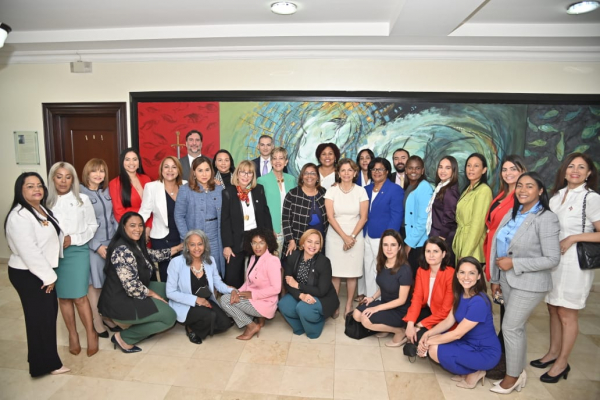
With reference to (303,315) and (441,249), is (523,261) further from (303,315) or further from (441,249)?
(303,315)

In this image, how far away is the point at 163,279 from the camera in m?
3.63

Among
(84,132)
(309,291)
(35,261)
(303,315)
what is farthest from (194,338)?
(84,132)

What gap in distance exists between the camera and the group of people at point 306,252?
254cm

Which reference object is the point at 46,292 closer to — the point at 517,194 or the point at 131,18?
the point at 131,18

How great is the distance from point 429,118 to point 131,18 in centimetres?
336

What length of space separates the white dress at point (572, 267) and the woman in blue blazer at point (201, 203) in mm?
2678

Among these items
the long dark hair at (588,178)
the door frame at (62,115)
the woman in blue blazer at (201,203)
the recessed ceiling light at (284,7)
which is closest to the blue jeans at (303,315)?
the woman in blue blazer at (201,203)

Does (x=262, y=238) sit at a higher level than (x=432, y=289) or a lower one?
higher

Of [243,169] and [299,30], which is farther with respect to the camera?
[299,30]

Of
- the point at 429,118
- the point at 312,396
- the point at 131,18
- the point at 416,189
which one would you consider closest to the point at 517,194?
the point at 416,189

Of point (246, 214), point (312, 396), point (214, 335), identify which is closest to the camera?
point (312, 396)

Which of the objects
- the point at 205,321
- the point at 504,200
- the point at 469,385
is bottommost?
the point at 469,385

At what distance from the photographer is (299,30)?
3934 millimetres

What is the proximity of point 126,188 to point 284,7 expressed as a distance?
2130 millimetres
